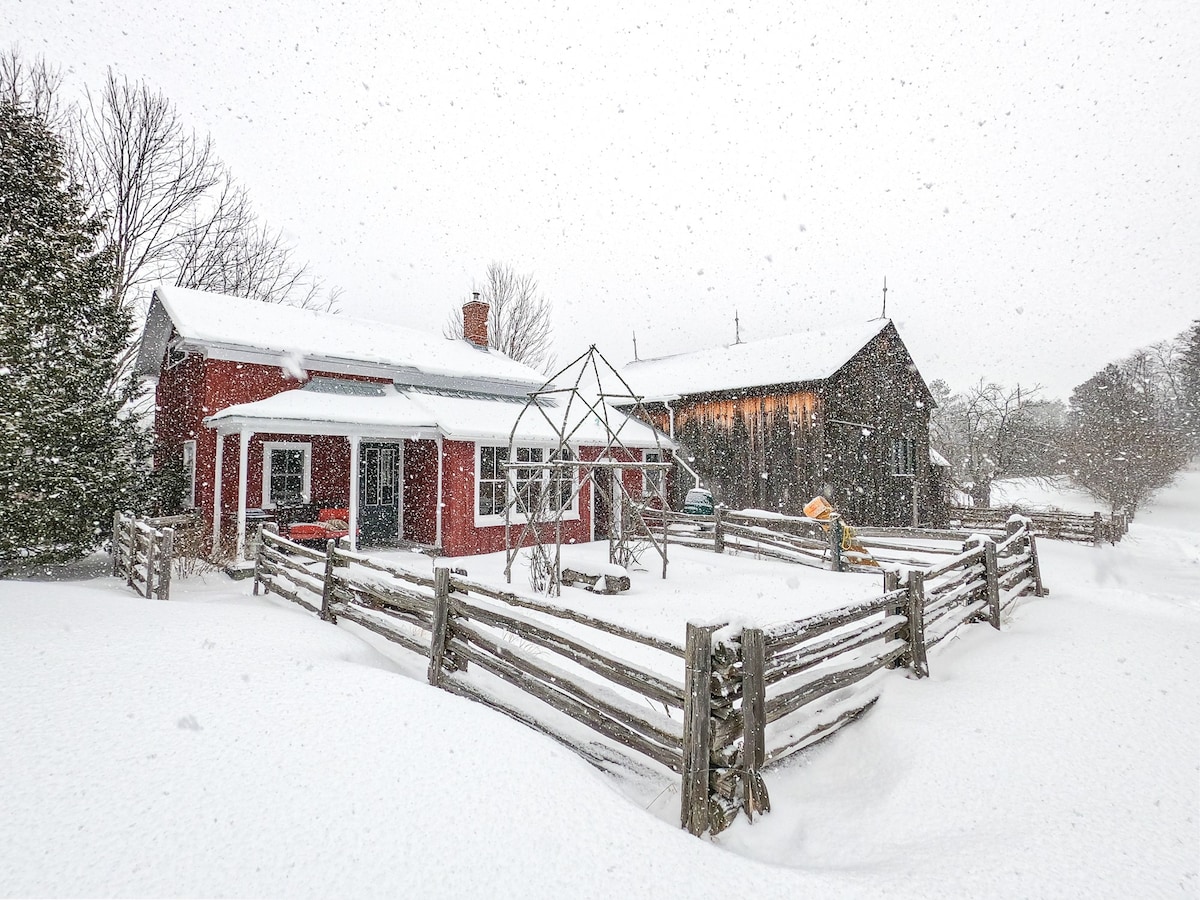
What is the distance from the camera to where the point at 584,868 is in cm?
287

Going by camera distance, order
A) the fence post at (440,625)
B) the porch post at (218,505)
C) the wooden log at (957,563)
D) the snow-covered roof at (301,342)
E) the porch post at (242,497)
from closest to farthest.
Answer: the fence post at (440,625) → the wooden log at (957,563) → the porch post at (242,497) → the porch post at (218,505) → the snow-covered roof at (301,342)

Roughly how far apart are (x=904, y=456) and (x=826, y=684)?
62.1 ft

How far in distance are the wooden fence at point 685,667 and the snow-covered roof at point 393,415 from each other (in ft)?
16.4

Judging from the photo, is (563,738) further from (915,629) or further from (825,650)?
(915,629)

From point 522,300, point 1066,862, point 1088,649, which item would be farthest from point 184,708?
point 522,300

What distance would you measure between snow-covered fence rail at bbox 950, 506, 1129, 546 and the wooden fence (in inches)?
685

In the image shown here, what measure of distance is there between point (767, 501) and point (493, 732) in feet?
52.7

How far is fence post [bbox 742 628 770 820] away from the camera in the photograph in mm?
3852

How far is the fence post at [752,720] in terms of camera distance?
3.85 meters

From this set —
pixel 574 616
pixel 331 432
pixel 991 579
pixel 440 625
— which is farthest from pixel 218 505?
pixel 991 579

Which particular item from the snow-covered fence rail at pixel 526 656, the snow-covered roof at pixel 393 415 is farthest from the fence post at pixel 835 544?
the snow-covered fence rail at pixel 526 656

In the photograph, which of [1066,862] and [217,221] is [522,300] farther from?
[1066,862]

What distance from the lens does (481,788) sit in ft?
11.0

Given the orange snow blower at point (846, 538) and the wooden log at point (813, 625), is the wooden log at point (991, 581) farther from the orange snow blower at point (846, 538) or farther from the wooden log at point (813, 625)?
the orange snow blower at point (846, 538)
